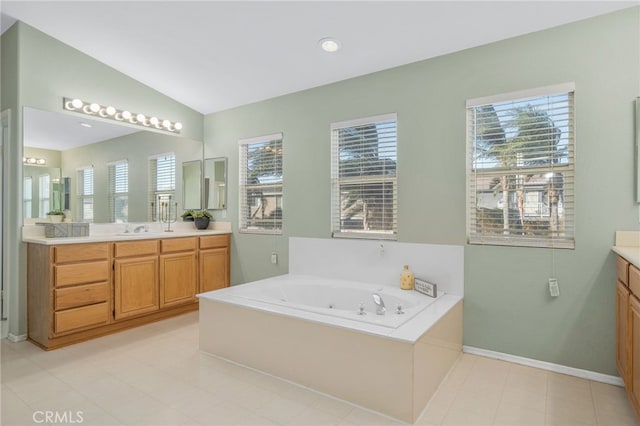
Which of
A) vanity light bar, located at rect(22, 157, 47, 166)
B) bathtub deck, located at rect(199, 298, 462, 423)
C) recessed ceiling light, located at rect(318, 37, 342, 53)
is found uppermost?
recessed ceiling light, located at rect(318, 37, 342, 53)

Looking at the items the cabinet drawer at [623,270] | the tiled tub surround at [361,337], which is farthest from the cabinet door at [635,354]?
the tiled tub surround at [361,337]

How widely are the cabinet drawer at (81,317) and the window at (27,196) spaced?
3.08 feet

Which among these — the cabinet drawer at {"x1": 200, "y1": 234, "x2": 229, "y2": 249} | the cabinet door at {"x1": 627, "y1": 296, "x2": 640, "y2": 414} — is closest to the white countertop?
the cabinet door at {"x1": 627, "y1": 296, "x2": 640, "y2": 414}

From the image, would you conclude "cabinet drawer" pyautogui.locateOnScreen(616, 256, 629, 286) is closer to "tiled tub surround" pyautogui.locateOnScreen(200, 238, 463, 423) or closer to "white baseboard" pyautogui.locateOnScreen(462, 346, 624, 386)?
"white baseboard" pyautogui.locateOnScreen(462, 346, 624, 386)

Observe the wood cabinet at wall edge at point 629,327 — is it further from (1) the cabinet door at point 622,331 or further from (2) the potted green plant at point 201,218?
(2) the potted green plant at point 201,218

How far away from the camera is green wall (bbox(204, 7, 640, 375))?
233 cm

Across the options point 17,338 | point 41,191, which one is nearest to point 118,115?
point 41,191

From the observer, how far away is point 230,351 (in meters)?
2.66

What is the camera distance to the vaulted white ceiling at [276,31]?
7.93ft

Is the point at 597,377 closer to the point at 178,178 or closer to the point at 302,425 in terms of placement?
the point at 302,425

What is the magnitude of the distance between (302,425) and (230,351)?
960 millimetres

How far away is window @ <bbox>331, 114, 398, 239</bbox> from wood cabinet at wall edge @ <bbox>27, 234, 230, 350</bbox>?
168cm

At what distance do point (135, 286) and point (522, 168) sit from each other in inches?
136

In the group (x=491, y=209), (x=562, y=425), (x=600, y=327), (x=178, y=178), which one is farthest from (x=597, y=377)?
(x=178, y=178)
